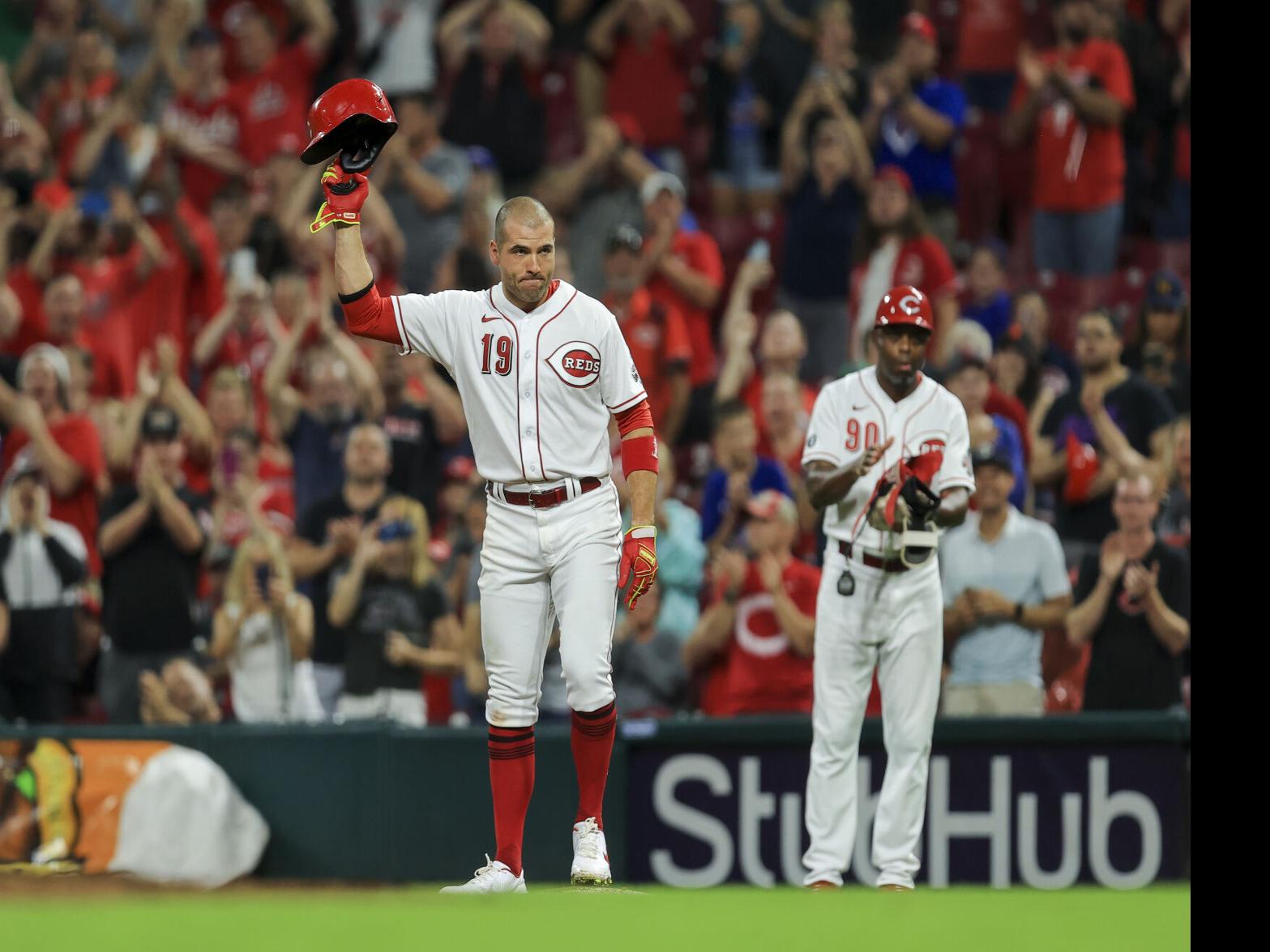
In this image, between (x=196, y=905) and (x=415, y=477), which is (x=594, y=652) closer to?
(x=196, y=905)

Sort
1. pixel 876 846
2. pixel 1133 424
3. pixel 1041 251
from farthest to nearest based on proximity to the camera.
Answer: pixel 1041 251, pixel 1133 424, pixel 876 846

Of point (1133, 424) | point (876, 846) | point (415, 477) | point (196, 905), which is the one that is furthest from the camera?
point (415, 477)

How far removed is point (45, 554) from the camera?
10.8 m

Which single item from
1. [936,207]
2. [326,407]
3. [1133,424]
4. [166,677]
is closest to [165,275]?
[326,407]

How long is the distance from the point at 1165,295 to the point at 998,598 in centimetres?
254

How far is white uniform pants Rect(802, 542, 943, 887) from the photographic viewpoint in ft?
25.5

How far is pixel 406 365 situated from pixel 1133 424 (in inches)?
167

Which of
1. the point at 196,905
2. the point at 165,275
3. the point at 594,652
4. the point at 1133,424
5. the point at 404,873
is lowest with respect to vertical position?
the point at 404,873

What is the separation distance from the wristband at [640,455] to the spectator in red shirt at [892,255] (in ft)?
16.9

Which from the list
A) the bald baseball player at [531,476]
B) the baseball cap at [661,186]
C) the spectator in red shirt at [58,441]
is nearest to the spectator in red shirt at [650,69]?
the baseball cap at [661,186]

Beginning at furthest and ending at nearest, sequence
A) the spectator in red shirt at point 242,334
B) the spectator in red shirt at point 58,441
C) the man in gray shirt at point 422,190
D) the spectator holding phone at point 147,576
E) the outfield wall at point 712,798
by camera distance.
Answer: the man in gray shirt at point 422,190 < the spectator in red shirt at point 242,334 < the spectator in red shirt at point 58,441 < the spectator holding phone at point 147,576 < the outfield wall at point 712,798

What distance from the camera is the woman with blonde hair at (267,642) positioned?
34.0 ft

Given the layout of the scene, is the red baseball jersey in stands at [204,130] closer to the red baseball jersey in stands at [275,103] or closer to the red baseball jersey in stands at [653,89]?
the red baseball jersey in stands at [275,103]

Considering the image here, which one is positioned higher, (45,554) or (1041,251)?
(1041,251)
